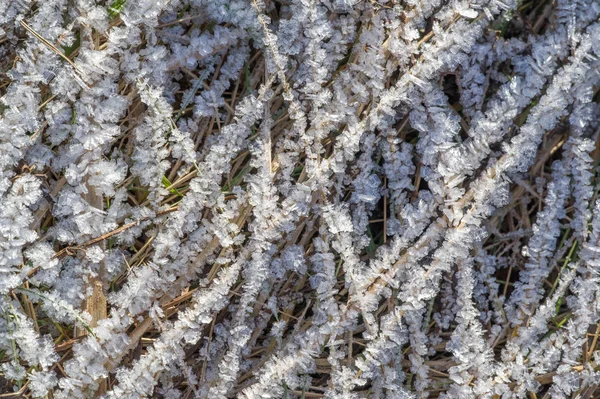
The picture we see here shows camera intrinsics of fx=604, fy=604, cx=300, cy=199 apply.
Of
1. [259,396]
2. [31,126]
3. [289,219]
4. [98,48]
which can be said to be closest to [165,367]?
[259,396]

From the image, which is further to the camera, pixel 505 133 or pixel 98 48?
pixel 505 133

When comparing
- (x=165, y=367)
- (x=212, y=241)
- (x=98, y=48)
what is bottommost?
(x=165, y=367)

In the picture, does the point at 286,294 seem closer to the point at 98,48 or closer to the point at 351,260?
the point at 351,260

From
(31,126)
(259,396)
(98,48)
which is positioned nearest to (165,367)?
(259,396)

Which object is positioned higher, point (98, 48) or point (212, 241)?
point (98, 48)

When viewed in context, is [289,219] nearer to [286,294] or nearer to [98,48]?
[286,294]

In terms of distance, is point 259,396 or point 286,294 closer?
point 259,396
